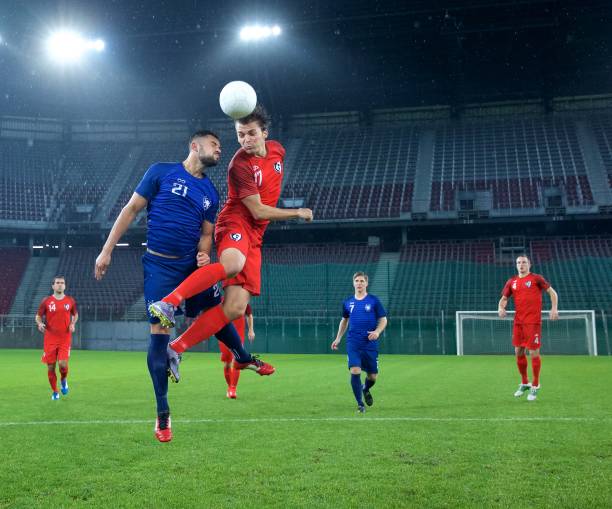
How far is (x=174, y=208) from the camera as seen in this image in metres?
5.89

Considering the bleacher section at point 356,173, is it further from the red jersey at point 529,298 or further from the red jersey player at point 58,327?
the red jersey player at point 58,327

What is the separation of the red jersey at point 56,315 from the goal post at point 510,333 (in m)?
18.9

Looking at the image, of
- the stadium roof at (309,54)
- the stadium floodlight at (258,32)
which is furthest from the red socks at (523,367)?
the stadium floodlight at (258,32)

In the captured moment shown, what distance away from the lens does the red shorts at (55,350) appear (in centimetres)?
1204

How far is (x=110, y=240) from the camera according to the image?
19.2 ft

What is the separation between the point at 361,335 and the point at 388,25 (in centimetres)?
2906

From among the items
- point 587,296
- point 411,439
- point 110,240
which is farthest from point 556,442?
point 587,296

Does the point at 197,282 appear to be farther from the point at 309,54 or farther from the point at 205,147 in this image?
the point at 309,54

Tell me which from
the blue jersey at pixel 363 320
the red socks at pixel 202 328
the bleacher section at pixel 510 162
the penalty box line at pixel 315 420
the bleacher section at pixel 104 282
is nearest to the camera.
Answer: the red socks at pixel 202 328

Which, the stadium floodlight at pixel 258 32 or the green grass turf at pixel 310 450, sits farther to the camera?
the stadium floodlight at pixel 258 32

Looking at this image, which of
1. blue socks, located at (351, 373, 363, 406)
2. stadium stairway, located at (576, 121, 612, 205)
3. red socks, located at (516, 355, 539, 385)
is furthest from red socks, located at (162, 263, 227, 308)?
stadium stairway, located at (576, 121, 612, 205)

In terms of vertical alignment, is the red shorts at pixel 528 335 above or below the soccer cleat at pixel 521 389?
above

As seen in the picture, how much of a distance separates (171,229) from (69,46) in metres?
38.4

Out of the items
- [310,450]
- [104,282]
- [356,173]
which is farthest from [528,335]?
[104,282]
